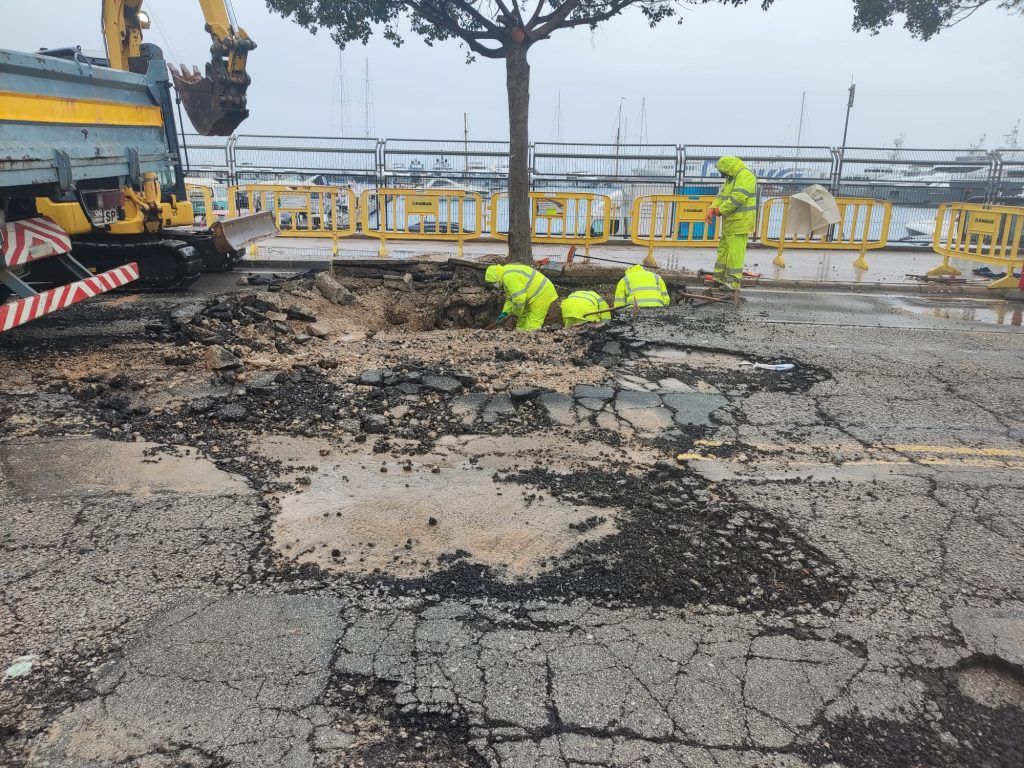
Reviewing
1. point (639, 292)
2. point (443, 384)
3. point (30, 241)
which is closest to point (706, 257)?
point (639, 292)

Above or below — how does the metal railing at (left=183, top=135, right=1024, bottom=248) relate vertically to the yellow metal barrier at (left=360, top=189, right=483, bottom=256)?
above

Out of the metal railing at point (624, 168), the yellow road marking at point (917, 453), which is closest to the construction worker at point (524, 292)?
the yellow road marking at point (917, 453)

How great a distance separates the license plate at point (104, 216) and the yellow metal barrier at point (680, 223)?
29.0 ft

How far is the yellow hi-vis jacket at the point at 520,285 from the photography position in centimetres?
886

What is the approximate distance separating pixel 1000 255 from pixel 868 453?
10.1 m

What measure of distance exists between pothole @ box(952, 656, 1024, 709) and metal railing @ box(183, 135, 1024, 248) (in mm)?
13629

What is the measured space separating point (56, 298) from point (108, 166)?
1.82 metres

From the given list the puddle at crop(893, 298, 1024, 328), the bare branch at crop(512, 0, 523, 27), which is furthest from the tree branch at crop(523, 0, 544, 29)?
the puddle at crop(893, 298, 1024, 328)

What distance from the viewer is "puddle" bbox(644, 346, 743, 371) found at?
6.96 meters

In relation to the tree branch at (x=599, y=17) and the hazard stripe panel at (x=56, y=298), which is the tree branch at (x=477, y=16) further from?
the hazard stripe panel at (x=56, y=298)

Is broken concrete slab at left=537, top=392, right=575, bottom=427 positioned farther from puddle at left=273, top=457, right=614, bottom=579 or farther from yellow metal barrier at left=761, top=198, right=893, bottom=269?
yellow metal barrier at left=761, top=198, right=893, bottom=269

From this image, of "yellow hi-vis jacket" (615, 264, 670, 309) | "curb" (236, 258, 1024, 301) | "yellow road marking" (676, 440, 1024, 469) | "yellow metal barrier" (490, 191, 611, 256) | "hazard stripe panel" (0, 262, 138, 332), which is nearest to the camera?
"yellow road marking" (676, 440, 1024, 469)

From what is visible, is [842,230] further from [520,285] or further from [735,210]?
[520,285]

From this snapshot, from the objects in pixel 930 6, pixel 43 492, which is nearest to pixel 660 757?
Answer: pixel 43 492
